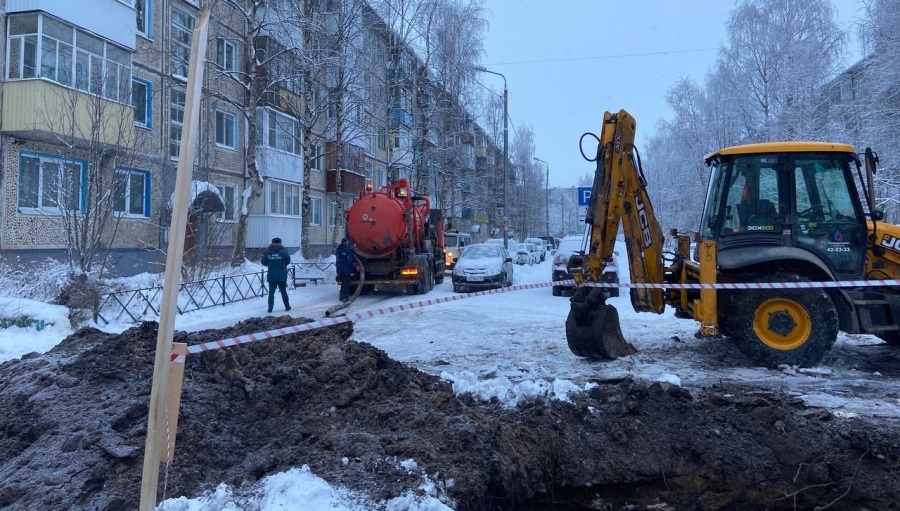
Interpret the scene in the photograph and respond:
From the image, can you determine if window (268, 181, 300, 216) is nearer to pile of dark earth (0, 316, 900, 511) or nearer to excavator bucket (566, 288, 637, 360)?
excavator bucket (566, 288, 637, 360)

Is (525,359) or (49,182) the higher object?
(49,182)

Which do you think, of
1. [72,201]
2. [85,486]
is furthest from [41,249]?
[85,486]

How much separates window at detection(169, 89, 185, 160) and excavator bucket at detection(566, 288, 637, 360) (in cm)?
1838

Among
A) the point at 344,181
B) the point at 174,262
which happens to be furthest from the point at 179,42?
the point at 174,262

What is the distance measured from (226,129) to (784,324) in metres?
23.7

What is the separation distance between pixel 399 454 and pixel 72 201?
469 inches

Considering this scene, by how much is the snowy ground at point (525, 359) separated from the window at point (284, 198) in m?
14.6

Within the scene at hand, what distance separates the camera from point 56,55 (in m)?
17.5

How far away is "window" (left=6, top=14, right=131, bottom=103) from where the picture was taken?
17.1 metres

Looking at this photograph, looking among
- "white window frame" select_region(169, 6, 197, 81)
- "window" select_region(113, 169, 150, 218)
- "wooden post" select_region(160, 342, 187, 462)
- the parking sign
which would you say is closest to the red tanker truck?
the parking sign

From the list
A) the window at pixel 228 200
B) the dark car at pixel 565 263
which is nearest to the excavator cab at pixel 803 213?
the dark car at pixel 565 263

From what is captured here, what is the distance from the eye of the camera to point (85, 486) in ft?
14.0

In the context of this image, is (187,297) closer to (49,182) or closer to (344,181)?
(49,182)

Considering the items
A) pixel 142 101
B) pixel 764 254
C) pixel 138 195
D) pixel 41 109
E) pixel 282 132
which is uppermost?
pixel 282 132
